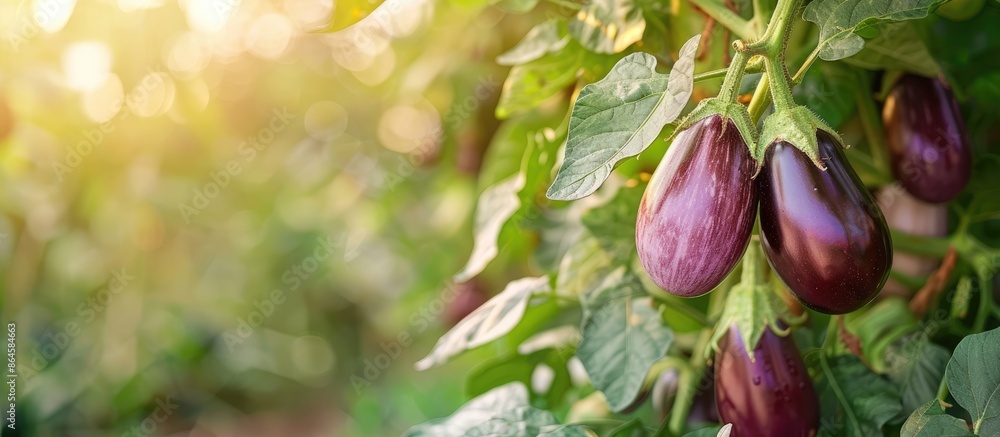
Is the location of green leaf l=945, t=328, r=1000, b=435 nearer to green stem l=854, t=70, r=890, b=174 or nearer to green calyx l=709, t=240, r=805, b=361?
green calyx l=709, t=240, r=805, b=361

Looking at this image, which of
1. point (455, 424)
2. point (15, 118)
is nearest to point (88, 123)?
point (15, 118)

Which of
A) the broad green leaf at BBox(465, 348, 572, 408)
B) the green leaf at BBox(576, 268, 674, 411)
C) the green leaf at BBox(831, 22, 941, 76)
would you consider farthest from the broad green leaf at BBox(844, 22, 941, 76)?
the broad green leaf at BBox(465, 348, 572, 408)

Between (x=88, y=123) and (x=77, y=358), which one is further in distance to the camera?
(x=77, y=358)

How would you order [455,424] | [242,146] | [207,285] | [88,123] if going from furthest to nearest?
1. [207,285]
2. [242,146]
3. [88,123]
4. [455,424]

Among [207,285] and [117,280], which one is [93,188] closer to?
[117,280]

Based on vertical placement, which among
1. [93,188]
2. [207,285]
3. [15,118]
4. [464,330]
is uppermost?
[15,118]

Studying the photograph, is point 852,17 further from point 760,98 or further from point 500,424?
point 500,424

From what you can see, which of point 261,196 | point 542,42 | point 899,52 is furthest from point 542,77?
point 261,196

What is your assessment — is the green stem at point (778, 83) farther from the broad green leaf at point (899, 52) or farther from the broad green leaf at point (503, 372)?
the broad green leaf at point (503, 372)

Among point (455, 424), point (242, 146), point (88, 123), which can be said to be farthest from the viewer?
point (242, 146)
